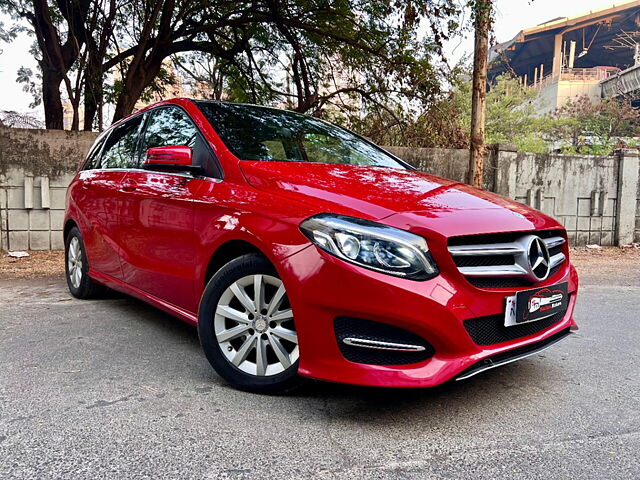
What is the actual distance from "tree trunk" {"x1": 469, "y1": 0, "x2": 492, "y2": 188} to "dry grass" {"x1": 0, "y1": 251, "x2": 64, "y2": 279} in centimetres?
605

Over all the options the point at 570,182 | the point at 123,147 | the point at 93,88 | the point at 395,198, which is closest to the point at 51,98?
the point at 93,88

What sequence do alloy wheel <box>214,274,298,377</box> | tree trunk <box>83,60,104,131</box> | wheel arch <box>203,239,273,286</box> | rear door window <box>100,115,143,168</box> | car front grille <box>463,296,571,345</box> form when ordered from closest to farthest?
car front grille <box>463,296,571,345</box>, alloy wheel <box>214,274,298,377</box>, wheel arch <box>203,239,273,286</box>, rear door window <box>100,115,143,168</box>, tree trunk <box>83,60,104,131</box>

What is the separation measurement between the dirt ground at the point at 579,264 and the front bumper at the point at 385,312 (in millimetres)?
4935

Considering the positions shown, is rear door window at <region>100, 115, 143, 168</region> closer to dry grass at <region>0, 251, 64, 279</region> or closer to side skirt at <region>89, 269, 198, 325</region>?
side skirt at <region>89, 269, 198, 325</region>

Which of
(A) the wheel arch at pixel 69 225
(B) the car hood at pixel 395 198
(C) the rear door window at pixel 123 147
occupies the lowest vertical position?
(A) the wheel arch at pixel 69 225

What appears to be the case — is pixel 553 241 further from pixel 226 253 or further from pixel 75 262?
pixel 75 262

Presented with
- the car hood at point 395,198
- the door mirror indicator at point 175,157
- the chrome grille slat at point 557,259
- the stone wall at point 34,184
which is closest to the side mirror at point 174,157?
the door mirror indicator at point 175,157

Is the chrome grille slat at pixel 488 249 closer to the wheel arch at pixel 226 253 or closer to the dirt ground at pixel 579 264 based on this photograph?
the wheel arch at pixel 226 253

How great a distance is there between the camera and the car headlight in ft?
7.22

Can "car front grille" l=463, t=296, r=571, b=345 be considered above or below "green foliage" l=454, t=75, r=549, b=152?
below

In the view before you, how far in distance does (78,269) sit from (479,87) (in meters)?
5.98

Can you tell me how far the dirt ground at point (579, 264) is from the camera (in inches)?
251

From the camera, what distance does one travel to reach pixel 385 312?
7.09ft

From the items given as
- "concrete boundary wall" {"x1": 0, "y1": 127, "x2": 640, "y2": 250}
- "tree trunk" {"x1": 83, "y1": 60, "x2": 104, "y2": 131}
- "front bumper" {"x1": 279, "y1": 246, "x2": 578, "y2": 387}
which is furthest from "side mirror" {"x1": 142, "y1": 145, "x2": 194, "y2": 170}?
"tree trunk" {"x1": 83, "y1": 60, "x2": 104, "y2": 131}
